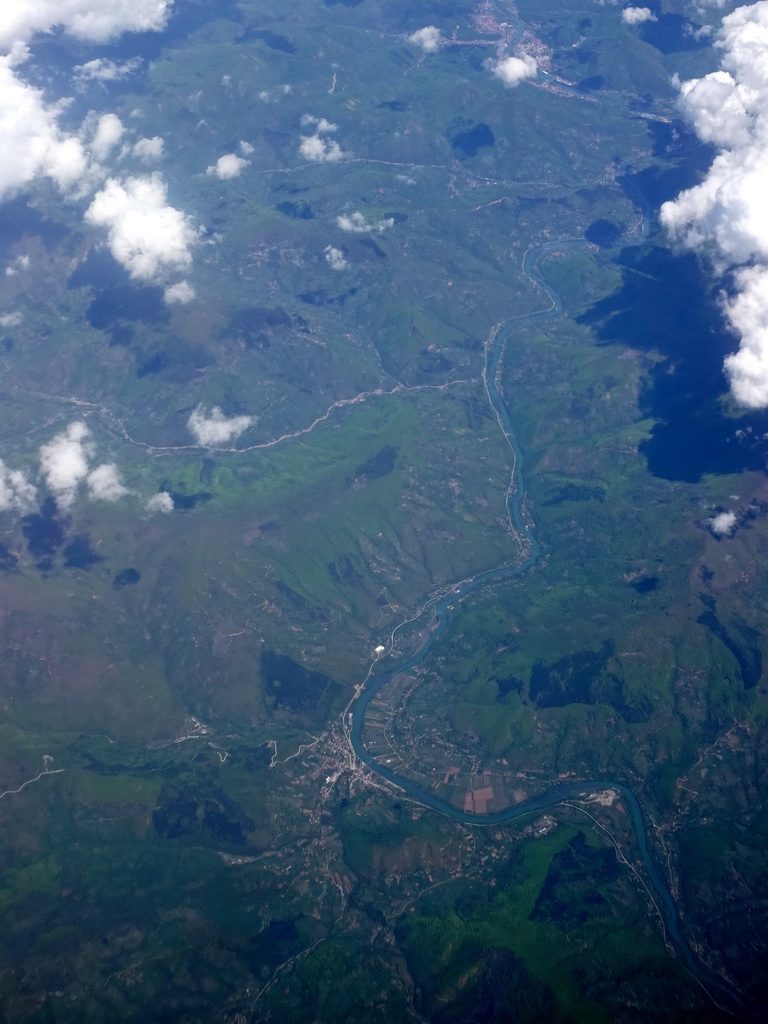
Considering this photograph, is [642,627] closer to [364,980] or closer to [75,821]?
[364,980]

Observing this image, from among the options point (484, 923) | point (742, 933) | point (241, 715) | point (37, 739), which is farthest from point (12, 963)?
point (742, 933)

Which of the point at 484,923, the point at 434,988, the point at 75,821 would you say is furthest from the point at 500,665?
the point at 75,821

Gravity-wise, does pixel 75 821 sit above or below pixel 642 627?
below

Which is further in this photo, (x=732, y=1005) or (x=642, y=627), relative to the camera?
(x=642, y=627)

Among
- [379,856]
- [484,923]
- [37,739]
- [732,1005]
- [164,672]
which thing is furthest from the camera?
[164,672]

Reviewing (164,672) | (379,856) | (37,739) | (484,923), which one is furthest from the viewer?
(164,672)

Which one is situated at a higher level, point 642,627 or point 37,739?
point 642,627

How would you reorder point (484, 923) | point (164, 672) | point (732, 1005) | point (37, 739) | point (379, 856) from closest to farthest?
1. point (732, 1005)
2. point (484, 923)
3. point (379, 856)
4. point (37, 739)
5. point (164, 672)

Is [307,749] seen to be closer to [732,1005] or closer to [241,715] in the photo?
[241,715]

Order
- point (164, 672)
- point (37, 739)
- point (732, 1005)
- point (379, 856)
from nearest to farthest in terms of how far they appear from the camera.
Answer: point (732, 1005) < point (379, 856) < point (37, 739) < point (164, 672)
